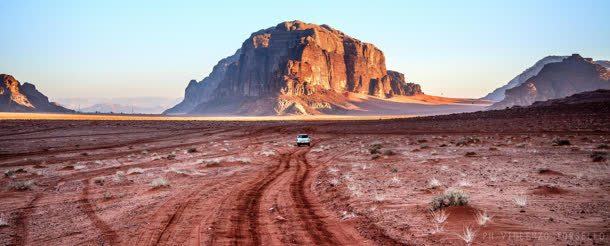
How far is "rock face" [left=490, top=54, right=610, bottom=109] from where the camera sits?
18725 centimetres

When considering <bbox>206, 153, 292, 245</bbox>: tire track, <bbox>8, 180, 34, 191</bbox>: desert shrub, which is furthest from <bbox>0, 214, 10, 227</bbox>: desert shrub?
<bbox>8, 180, 34, 191</bbox>: desert shrub

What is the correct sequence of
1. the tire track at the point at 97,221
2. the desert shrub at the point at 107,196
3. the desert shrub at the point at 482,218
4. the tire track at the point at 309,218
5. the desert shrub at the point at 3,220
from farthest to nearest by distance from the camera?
1. the desert shrub at the point at 107,196
2. the desert shrub at the point at 3,220
3. the tire track at the point at 97,221
4. the desert shrub at the point at 482,218
5. the tire track at the point at 309,218

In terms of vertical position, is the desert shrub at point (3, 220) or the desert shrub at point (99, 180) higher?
the desert shrub at point (3, 220)

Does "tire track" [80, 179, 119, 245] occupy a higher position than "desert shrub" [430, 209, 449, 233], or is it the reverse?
"desert shrub" [430, 209, 449, 233]

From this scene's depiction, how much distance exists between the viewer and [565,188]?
1287cm

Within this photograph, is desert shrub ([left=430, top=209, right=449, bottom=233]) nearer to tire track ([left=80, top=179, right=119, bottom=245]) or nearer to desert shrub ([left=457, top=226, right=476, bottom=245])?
desert shrub ([left=457, top=226, right=476, bottom=245])

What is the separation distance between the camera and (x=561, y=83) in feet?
625

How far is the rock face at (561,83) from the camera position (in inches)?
7372

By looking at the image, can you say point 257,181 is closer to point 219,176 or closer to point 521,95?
point 219,176

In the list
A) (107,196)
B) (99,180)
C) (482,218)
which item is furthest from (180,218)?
(99,180)

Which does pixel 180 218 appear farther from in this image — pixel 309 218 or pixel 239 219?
pixel 309 218

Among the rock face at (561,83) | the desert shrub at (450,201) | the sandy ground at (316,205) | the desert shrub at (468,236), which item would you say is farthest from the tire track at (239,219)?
the rock face at (561,83)

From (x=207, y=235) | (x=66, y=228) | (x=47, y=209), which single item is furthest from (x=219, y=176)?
(x=207, y=235)

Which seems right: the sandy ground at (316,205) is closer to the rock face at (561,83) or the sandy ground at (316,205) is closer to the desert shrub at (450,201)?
the desert shrub at (450,201)
